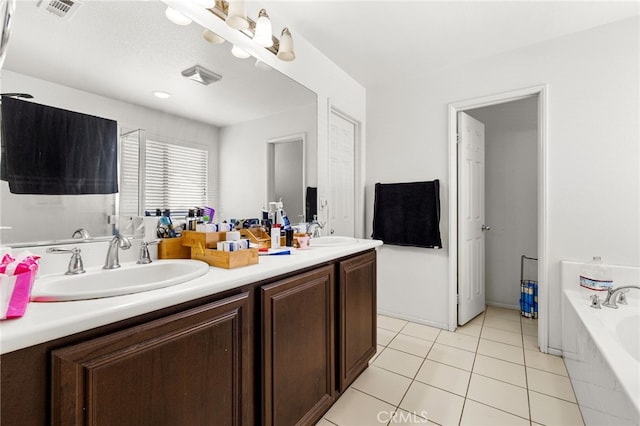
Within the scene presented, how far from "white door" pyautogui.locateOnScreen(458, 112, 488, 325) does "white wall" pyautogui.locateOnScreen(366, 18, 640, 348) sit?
0.15 meters

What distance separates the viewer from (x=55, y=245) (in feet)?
3.51

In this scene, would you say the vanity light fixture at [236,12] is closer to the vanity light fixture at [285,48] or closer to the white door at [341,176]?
the vanity light fixture at [285,48]

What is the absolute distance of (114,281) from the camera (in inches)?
42.6

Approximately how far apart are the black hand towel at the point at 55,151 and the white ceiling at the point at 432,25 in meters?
1.41

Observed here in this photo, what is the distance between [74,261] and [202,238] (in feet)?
1.45

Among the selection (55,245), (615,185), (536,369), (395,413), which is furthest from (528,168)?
(55,245)

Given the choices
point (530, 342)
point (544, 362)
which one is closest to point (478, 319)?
point (530, 342)

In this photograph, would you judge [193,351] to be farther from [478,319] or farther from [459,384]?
[478,319]

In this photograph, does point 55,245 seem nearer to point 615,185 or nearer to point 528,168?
point 615,185

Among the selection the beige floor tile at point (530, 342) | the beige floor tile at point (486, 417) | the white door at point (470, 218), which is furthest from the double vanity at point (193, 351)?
the beige floor tile at point (530, 342)

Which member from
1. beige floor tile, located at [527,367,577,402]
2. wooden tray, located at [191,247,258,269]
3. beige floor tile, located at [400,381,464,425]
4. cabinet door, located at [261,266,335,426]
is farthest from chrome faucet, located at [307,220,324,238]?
beige floor tile, located at [527,367,577,402]

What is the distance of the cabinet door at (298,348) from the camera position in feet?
3.80

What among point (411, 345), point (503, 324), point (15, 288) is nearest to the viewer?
point (15, 288)

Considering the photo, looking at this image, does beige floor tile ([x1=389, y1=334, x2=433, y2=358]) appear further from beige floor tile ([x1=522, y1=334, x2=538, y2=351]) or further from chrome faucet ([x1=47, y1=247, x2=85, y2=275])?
chrome faucet ([x1=47, y1=247, x2=85, y2=275])
